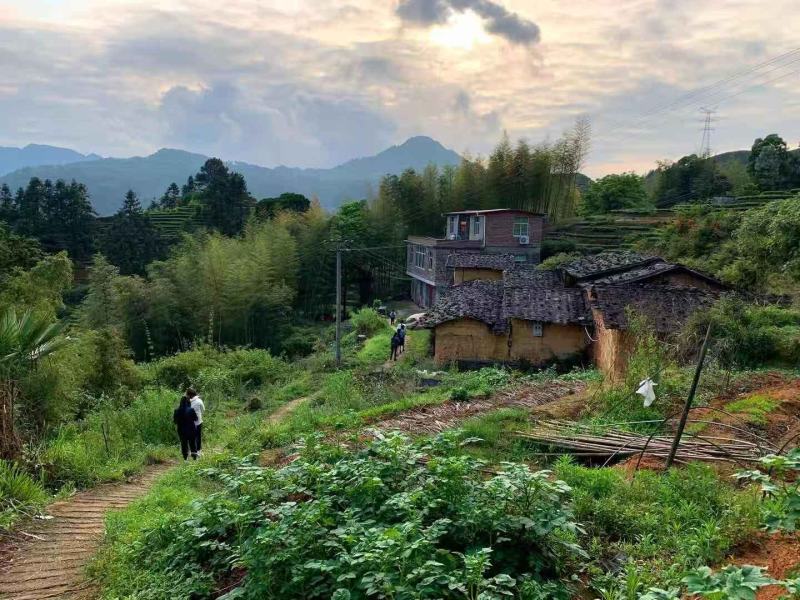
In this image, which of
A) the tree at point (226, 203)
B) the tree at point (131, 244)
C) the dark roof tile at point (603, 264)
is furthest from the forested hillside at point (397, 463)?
the tree at point (226, 203)

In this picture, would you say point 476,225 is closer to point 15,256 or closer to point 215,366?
point 215,366

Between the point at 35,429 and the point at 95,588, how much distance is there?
19.4 feet

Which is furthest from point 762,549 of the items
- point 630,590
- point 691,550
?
point 630,590

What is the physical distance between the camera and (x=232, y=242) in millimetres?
30453

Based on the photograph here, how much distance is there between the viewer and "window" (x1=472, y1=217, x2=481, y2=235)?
3250 cm

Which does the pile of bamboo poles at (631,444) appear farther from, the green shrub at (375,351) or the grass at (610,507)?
the green shrub at (375,351)

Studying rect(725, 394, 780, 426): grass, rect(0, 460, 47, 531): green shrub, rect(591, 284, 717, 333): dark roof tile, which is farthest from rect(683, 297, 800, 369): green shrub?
rect(0, 460, 47, 531): green shrub

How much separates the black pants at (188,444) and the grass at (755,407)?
8.71 m

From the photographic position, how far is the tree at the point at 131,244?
36.1m

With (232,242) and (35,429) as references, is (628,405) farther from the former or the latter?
(232,242)

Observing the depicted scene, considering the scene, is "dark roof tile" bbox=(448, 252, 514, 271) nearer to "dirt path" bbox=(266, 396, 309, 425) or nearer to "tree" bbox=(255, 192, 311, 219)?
"dirt path" bbox=(266, 396, 309, 425)

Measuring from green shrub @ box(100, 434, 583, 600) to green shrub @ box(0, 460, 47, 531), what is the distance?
7.79 feet

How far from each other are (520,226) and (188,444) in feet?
85.5

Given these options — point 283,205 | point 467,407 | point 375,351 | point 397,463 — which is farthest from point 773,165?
point 397,463
